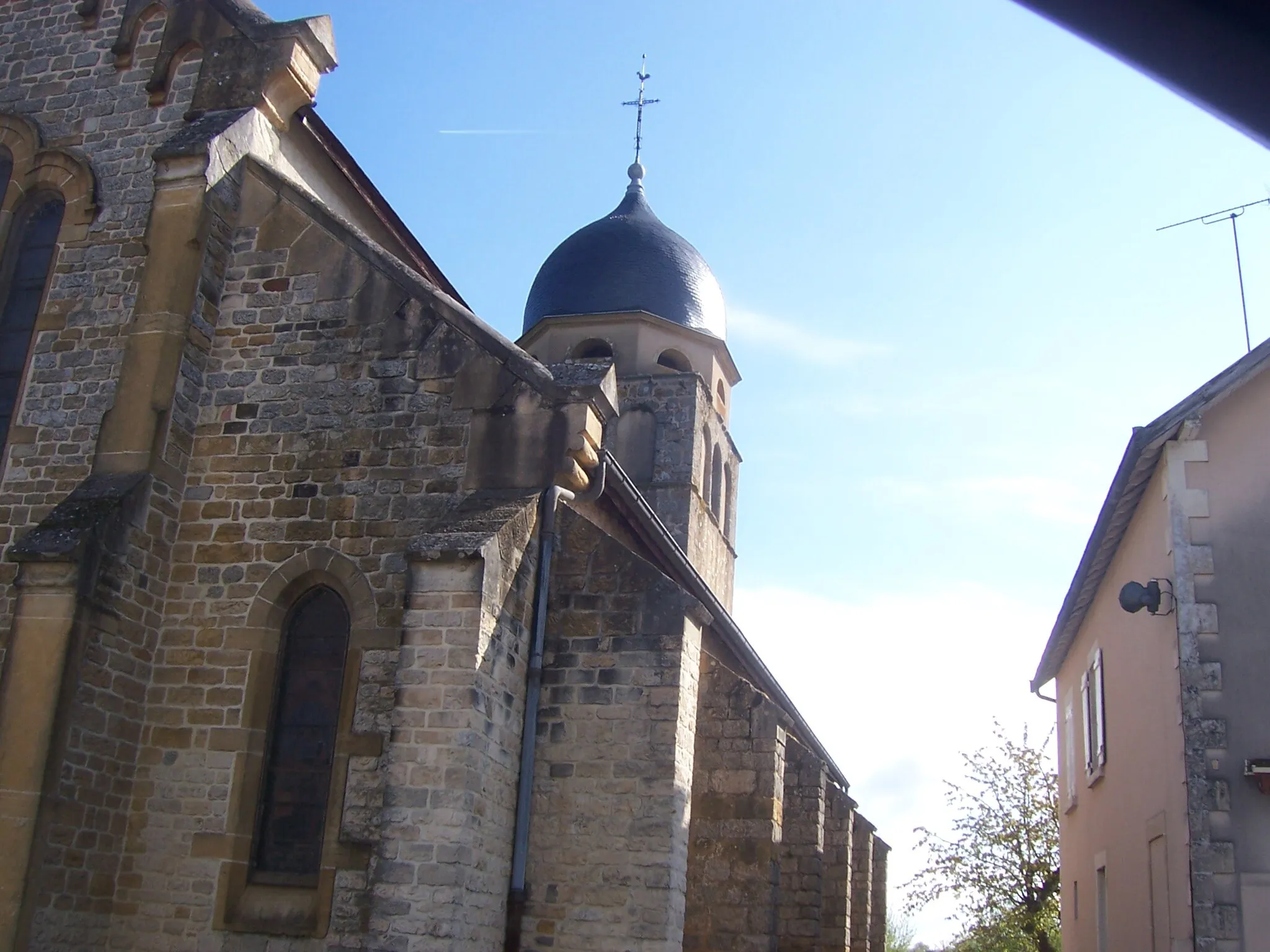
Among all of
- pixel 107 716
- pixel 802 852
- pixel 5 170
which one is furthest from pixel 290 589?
pixel 802 852

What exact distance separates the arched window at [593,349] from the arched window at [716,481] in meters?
2.94

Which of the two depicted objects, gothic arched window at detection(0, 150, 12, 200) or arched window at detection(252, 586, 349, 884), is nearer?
arched window at detection(252, 586, 349, 884)

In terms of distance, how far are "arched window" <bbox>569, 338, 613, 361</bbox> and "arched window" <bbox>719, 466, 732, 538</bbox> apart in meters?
3.45

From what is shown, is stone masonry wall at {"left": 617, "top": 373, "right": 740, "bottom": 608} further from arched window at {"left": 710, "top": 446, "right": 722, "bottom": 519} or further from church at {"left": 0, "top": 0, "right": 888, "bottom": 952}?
church at {"left": 0, "top": 0, "right": 888, "bottom": 952}

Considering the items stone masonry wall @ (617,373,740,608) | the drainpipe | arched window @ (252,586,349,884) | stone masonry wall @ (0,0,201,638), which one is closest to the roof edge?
the drainpipe

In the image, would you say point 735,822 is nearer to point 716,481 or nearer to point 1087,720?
point 1087,720

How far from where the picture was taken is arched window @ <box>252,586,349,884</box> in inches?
351

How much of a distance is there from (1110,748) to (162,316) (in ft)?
33.1

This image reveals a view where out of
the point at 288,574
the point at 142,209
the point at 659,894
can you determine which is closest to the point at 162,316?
the point at 142,209

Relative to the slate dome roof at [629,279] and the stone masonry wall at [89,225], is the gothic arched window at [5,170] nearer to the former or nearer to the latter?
the stone masonry wall at [89,225]

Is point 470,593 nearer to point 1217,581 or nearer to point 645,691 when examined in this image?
point 645,691

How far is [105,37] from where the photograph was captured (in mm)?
11375

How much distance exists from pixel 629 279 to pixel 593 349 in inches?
56.9

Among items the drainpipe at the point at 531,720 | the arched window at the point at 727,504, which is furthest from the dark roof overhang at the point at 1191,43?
the arched window at the point at 727,504
